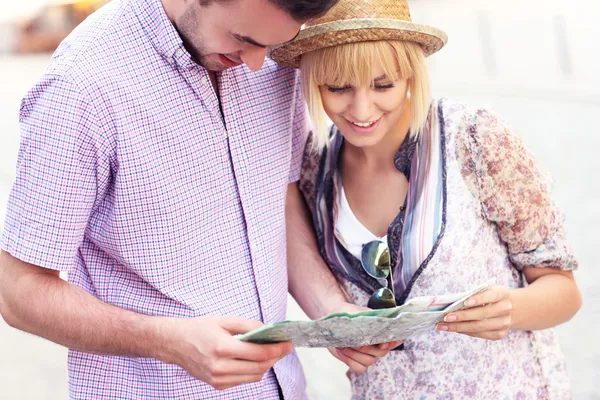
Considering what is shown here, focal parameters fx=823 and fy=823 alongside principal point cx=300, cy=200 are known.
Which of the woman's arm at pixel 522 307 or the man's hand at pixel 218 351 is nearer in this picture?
the man's hand at pixel 218 351

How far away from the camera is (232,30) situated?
177 cm

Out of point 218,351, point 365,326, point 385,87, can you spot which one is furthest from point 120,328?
point 385,87

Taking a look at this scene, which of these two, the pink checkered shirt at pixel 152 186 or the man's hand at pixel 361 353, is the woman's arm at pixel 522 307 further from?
the pink checkered shirt at pixel 152 186

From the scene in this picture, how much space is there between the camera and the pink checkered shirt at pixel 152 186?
1756 millimetres

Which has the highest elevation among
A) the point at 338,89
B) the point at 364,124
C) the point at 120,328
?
the point at 338,89

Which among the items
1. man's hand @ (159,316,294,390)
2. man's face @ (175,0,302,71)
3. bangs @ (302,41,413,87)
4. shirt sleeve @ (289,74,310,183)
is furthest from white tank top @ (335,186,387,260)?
man's face @ (175,0,302,71)

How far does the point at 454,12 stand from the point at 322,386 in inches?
336

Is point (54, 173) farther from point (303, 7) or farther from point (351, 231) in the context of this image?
point (351, 231)

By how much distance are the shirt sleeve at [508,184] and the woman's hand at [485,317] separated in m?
0.21

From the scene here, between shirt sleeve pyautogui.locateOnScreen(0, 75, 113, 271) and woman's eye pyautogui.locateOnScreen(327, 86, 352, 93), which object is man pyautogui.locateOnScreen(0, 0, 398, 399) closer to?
shirt sleeve pyautogui.locateOnScreen(0, 75, 113, 271)

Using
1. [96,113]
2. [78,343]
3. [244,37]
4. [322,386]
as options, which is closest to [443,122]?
[244,37]

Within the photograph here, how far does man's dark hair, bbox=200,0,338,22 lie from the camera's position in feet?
5.60

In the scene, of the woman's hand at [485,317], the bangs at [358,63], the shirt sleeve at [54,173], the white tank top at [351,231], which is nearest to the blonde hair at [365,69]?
the bangs at [358,63]

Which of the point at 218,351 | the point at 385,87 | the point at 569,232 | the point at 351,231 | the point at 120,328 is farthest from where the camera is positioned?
the point at 569,232
